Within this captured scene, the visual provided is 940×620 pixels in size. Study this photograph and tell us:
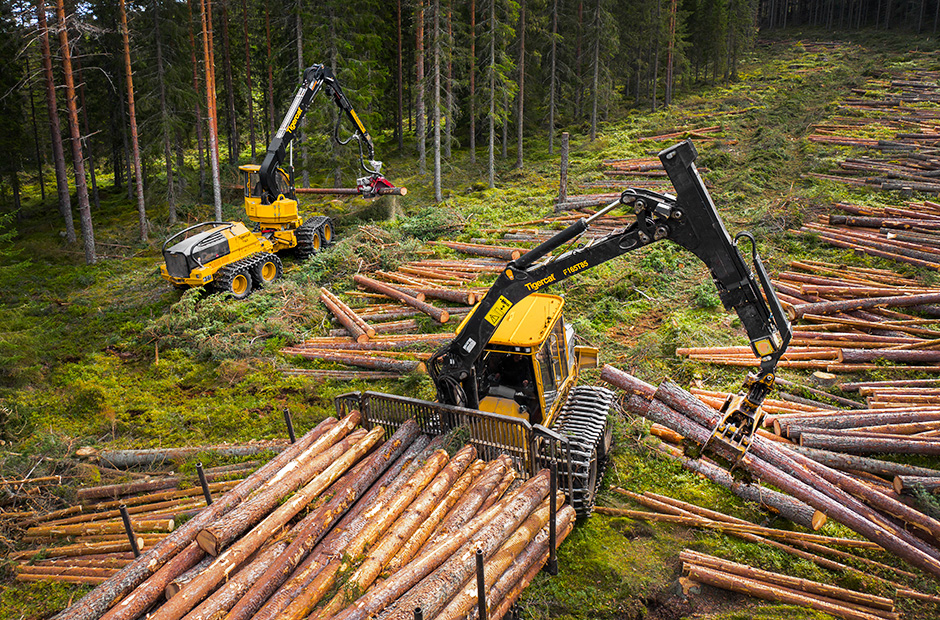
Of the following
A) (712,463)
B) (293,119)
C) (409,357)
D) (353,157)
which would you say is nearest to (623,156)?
(353,157)

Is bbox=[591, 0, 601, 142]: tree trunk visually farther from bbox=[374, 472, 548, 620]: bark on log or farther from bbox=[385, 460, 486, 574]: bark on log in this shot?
bbox=[374, 472, 548, 620]: bark on log

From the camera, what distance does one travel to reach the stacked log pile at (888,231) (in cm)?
1666

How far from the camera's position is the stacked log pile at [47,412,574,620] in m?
5.05

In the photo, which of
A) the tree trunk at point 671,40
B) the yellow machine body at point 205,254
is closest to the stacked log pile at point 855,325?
the yellow machine body at point 205,254

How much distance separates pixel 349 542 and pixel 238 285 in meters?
14.2

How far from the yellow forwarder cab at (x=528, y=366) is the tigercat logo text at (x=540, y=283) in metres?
0.78

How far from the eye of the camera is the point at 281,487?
6473 millimetres

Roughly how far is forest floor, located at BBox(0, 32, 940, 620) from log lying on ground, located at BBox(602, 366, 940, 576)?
0.46 meters

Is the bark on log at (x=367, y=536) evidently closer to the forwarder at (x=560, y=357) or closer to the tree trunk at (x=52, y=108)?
the forwarder at (x=560, y=357)

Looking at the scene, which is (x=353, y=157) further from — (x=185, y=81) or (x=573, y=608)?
(x=573, y=608)

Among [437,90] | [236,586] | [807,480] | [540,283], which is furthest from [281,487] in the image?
[437,90]

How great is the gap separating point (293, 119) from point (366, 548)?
16.6 metres

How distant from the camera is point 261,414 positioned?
40.2 ft

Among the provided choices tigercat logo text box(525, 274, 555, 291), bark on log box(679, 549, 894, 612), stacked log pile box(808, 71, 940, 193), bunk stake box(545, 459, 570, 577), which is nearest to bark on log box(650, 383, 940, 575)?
bark on log box(679, 549, 894, 612)
